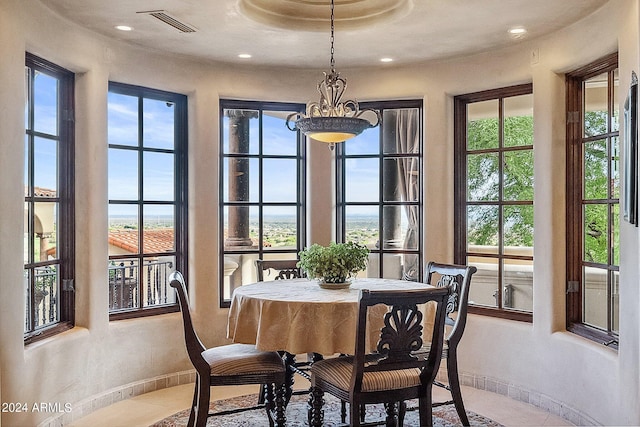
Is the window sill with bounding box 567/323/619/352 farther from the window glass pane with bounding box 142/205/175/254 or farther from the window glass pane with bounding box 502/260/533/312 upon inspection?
the window glass pane with bounding box 142/205/175/254

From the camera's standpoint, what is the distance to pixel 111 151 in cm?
438

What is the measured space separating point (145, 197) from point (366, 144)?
74.0 inches

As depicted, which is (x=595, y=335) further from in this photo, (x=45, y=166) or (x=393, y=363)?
(x=45, y=166)

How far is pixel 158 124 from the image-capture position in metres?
4.70

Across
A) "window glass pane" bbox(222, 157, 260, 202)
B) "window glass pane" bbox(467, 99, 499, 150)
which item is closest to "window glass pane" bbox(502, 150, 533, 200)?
"window glass pane" bbox(467, 99, 499, 150)

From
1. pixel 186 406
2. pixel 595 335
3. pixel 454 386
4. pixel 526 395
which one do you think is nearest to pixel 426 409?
pixel 454 386

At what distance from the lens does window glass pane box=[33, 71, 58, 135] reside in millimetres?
3672

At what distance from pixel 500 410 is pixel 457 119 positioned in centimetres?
224

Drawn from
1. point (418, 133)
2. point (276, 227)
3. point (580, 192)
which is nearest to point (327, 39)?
point (418, 133)

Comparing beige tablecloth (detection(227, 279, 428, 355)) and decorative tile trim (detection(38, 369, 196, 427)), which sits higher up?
beige tablecloth (detection(227, 279, 428, 355))

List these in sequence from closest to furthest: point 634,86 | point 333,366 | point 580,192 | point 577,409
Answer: point 634,86, point 333,366, point 577,409, point 580,192

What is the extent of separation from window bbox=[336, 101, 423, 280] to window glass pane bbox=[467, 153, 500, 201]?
42cm

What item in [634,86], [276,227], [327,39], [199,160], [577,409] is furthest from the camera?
[276,227]

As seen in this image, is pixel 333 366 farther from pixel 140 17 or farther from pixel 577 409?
pixel 140 17
